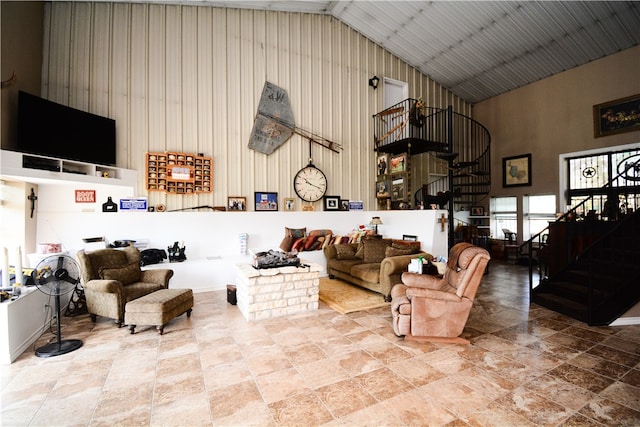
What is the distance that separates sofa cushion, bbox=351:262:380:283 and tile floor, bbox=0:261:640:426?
1035 millimetres

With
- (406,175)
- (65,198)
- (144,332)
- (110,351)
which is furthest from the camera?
(406,175)

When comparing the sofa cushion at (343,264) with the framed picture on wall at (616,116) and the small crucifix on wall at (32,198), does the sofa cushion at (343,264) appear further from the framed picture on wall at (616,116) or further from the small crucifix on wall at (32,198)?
the framed picture on wall at (616,116)

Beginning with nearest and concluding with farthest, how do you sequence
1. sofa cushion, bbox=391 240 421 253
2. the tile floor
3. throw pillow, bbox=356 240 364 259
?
the tile floor, sofa cushion, bbox=391 240 421 253, throw pillow, bbox=356 240 364 259

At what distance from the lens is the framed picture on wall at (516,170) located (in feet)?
28.9

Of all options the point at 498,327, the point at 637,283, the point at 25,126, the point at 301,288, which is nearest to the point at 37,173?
the point at 25,126

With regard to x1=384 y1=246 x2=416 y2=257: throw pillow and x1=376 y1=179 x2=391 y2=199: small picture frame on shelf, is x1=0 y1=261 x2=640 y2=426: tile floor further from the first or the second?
x1=376 y1=179 x2=391 y2=199: small picture frame on shelf

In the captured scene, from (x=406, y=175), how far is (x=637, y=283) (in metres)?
4.26

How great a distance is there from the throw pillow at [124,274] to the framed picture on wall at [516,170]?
995 centimetres

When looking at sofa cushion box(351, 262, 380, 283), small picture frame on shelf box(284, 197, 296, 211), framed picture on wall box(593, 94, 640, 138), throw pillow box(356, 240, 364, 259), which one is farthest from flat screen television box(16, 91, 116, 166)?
framed picture on wall box(593, 94, 640, 138)

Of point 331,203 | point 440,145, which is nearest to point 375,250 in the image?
point 331,203

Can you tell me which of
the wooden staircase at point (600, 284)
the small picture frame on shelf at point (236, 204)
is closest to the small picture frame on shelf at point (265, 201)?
the small picture frame on shelf at point (236, 204)

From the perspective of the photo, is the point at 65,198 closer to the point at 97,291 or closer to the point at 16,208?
the point at 16,208

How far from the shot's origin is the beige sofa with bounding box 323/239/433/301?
4738 millimetres

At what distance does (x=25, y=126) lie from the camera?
414 centimetres
